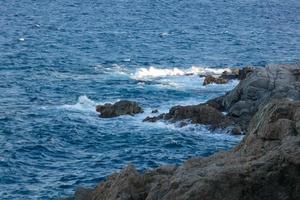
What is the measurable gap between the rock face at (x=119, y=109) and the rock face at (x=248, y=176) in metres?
31.8

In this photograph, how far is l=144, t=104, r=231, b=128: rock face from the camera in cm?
4884

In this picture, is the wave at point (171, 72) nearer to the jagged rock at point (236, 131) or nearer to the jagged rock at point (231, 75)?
the jagged rock at point (231, 75)

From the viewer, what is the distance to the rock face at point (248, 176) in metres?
16.5

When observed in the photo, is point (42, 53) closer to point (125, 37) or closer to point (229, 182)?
point (125, 37)

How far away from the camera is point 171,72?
70438 millimetres

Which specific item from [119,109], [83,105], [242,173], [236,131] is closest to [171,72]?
[83,105]

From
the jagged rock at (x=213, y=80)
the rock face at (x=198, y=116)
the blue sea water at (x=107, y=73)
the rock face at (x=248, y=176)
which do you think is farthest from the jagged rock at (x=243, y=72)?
the rock face at (x=248, y=176)

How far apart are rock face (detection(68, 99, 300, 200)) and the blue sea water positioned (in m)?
15.4

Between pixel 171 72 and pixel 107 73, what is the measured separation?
7083mm

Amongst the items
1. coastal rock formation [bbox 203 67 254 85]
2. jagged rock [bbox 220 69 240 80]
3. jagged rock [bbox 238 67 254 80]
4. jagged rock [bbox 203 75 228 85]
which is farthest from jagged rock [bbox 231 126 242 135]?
jagged rock [bbox 220 69 240 80]

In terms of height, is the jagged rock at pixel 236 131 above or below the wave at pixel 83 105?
A: below

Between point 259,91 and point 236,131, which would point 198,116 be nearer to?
point 236,131

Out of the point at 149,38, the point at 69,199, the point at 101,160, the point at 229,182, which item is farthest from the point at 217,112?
the point at 149,38

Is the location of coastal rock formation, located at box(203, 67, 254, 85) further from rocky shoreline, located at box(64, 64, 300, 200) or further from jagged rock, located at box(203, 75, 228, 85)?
rocky shoreline, located at box(64, 64, 300, 200)
